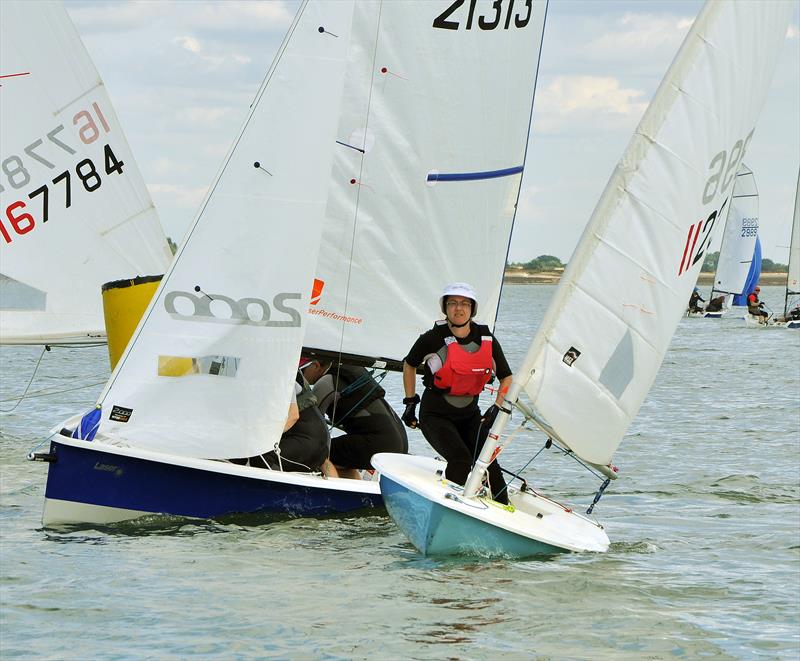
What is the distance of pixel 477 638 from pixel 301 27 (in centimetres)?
A: 411

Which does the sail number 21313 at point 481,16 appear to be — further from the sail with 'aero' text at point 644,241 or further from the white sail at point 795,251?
the white sail at point 795,251

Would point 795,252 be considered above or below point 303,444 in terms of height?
above

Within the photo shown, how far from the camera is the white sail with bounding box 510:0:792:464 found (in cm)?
734

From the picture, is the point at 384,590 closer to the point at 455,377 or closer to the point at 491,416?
the point at 491,416

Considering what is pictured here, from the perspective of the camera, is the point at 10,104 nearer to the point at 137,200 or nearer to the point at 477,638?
the point at 137,200

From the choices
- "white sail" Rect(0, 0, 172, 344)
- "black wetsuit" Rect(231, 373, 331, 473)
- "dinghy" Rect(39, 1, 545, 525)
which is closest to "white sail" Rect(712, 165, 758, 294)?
"white sail" Rect(0, 0, 172, 344)

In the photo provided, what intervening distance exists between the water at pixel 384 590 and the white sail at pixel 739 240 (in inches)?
1537

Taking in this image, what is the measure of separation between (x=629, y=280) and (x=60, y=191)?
258 inches

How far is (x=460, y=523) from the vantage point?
7469 millimetres

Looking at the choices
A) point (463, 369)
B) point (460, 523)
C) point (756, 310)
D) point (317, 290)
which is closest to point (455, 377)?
point (463, 369)

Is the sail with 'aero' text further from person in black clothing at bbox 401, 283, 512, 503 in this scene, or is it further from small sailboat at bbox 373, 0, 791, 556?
person in black clothing at bbox 401, 283, 512, 503

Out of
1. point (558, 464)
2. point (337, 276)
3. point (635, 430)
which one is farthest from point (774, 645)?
point (635, 430)

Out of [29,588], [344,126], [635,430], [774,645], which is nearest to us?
[774,645]

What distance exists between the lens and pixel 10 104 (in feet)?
39.9
